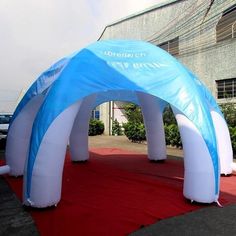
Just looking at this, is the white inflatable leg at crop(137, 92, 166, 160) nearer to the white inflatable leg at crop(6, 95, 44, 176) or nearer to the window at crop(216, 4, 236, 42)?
the white inflatable leg at crop(6, 95, 44, 176)

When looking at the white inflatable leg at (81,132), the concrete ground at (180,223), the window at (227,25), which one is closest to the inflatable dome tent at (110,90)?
the concrete ground at (180,223)

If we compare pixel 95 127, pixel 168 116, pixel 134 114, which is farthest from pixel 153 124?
pixel 95 127

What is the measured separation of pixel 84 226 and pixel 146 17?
790 inches

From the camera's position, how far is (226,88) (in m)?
18.1

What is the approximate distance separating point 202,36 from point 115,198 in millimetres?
14075

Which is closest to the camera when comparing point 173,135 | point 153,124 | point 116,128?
point 153,124

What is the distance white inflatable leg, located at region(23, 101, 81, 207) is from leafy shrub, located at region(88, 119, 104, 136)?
65.4 feet

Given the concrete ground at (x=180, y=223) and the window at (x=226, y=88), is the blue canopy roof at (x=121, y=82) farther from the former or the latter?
the window at (x=226, y=88)

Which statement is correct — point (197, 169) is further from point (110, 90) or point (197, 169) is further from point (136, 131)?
point (136, 131)

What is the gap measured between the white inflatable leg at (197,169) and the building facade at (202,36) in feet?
36.6

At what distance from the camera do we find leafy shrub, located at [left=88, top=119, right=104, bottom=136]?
2716 centimetres

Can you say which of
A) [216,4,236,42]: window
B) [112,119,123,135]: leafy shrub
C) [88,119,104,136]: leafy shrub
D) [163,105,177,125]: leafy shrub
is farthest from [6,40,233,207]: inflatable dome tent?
[88,119,104,136]: leafy shrub

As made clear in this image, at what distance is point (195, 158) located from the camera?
7336mm

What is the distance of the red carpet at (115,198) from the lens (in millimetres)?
6156
